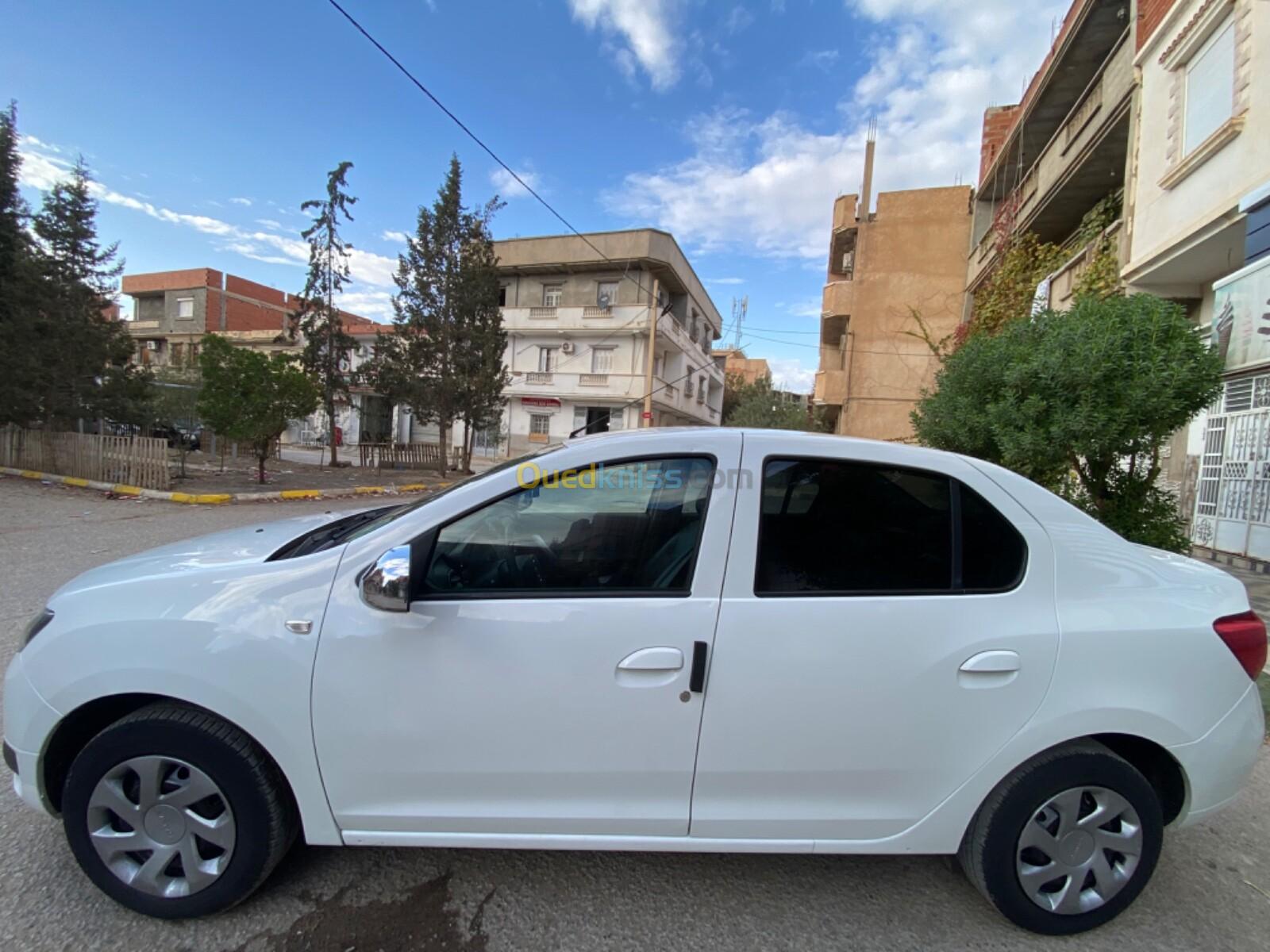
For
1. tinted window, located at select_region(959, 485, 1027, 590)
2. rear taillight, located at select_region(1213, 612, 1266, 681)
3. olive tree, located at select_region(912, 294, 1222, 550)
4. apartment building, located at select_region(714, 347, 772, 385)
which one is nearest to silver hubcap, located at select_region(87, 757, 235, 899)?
tinted window, located at select_region(959, 485, 1027, 590)

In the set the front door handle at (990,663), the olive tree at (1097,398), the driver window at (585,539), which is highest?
the olive tree at (1097,398)

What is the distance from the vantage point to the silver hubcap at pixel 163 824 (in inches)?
70.2

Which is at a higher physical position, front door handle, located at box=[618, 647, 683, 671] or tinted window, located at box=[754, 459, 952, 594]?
tinted window, located at box=[754, 459, 952, 594]

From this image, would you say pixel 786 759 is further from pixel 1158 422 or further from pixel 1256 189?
pixel 1256 189

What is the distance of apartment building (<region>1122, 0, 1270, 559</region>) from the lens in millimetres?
6512

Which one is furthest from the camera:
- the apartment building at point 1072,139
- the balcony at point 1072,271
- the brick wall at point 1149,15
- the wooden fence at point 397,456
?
the wooden fence at point 397,456

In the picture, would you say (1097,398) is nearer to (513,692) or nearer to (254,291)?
(513,692)

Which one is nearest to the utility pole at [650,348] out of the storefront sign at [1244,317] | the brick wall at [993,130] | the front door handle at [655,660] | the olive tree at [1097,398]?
the brick wall at [993,130]

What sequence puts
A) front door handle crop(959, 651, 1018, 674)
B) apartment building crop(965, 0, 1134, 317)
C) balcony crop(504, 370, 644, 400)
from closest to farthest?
front door handle crop(959, 651, 1018, 674), apartment building crop(965, 0, 1134, 317), balcony crop(504, 370, 644, 400)

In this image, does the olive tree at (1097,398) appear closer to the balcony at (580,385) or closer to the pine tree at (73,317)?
the pine tree at (73,317)

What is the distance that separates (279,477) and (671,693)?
1732 centimetres

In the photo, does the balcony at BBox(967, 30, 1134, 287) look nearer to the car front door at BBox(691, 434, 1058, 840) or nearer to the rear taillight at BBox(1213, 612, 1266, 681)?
the rear taillight at BBox(1213, 612, 1266, 681)

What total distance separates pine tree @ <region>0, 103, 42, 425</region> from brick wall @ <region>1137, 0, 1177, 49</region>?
69.5 feet

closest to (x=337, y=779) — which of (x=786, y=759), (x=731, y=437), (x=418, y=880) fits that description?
(x=418, y=880)
